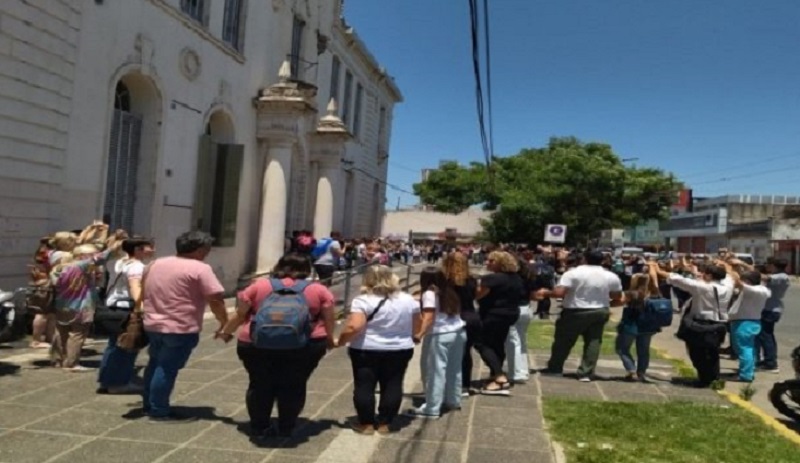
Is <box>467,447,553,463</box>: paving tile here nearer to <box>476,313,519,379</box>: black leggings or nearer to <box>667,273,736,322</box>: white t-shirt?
<box>476,313,519,379</box>: black leggings

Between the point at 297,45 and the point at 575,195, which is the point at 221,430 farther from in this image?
the point at 575,195

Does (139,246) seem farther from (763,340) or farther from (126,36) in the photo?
(763,340)

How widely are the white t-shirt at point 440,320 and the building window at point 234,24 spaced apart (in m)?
11.2

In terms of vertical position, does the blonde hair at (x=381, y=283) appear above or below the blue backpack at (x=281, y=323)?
above

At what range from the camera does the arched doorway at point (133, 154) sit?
482 inches

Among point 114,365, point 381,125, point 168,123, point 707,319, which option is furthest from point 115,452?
point 381,125

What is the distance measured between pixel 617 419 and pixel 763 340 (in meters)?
5.06

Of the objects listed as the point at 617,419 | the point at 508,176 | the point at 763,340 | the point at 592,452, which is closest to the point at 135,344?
the point at 592,452

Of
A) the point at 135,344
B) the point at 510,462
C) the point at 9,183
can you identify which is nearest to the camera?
the point at 510,462

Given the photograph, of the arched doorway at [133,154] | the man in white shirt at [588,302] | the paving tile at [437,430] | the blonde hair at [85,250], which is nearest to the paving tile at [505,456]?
the paving tile at [437,430]

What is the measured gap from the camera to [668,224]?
71500 mm

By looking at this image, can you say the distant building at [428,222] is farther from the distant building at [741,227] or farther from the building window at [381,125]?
the building window at [381,125]

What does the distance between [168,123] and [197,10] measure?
2.73 metres

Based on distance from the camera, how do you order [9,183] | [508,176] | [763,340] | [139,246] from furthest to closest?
[508,176], [763,340], [9,183], [139,246]
